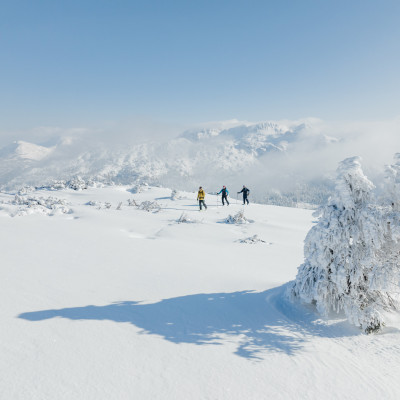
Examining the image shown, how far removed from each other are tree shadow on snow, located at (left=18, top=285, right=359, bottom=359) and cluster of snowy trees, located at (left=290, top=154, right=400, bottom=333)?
1.47 feet

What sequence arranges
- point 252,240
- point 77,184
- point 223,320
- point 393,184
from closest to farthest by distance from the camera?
point 393,184
point 223,320
point 252,240
point 77,184

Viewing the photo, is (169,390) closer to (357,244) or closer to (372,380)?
(372,380)

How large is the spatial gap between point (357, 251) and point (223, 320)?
2.86 metres

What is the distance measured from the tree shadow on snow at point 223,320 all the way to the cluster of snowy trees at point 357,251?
45 centimetres

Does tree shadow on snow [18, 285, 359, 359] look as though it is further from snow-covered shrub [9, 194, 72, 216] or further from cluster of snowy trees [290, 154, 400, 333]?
snow-covered shrub [9, 194, 72, 216]

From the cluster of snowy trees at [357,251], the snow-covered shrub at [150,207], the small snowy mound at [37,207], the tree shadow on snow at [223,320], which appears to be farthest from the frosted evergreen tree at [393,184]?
the small snowy mound at [37,207]

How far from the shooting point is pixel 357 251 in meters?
4.82

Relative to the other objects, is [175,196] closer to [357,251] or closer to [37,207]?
[37,207]

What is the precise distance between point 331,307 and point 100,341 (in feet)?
14.6

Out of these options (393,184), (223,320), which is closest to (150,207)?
(223,320)

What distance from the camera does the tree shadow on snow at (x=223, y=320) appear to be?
4.13 metres

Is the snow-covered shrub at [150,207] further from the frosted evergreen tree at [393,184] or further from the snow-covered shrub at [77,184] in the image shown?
the frosted evergreen tree at [393,184]

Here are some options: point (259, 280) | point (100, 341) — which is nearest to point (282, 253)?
point (259, 280)

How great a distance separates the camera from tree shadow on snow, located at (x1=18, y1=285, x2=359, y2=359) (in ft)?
13.5
